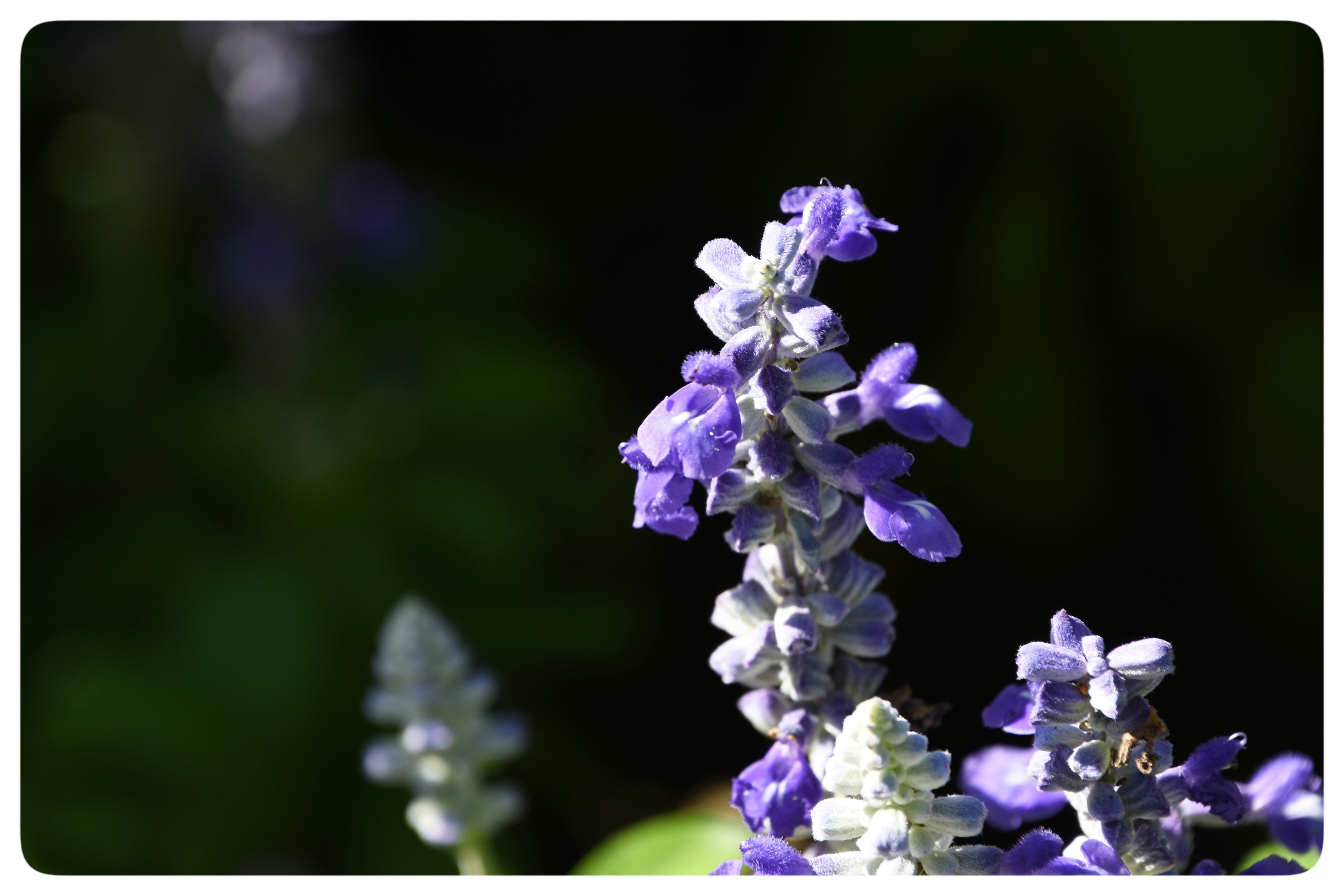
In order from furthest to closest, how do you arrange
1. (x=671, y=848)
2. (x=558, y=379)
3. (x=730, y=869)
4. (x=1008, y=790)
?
(x=558, y=379)
(x=671, y=848)
(x=1008, y=790)
(x=730, y=869)

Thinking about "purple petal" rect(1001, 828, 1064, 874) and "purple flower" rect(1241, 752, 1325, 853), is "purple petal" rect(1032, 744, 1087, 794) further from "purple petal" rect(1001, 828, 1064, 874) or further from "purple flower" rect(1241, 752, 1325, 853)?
"purple flower" rect(1241, 752, 1325, 853)

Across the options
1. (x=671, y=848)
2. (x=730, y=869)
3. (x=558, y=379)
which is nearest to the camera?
(x=730, y=869)

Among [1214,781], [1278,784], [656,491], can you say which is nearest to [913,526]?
[656,491]

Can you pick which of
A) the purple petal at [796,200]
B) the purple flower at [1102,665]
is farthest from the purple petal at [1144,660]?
the purple petal at [796,200]

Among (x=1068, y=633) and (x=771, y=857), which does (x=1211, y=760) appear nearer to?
(x=1068, y=633)

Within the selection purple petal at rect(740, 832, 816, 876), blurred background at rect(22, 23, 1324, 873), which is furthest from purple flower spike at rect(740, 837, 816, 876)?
blurred background at rect(22, 23, 1324, 873)

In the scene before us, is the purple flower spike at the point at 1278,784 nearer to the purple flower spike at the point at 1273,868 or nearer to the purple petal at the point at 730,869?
the purple flower spike at the point at 1273,868
